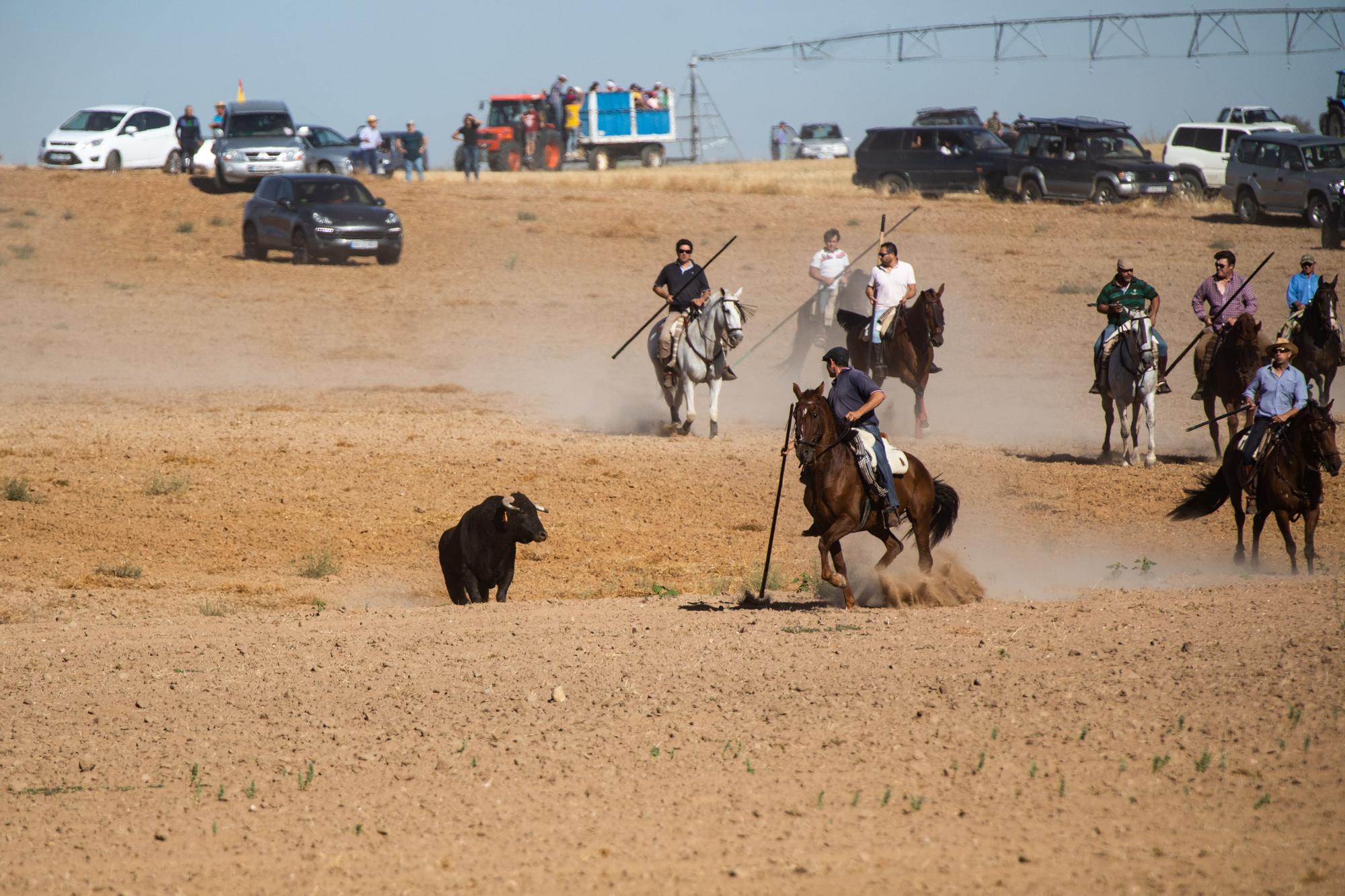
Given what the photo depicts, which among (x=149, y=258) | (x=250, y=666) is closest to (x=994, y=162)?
(x=149, y=258)

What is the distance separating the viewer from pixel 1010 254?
32.2 metres

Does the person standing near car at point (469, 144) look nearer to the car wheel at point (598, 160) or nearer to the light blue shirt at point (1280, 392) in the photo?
the car wheel at point (598, 160)

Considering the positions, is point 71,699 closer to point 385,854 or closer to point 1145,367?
point 385,854

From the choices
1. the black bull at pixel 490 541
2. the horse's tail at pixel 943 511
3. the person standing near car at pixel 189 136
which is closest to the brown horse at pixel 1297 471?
the horse's tail at pixel 943 511

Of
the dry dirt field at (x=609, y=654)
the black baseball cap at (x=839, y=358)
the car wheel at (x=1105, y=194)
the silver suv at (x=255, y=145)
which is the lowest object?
the dry dirt field at (x=609, y=654)

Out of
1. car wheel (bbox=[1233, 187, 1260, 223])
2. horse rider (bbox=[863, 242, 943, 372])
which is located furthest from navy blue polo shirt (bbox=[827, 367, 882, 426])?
car wheel (bbox=[1233, 187, 1260, 223])

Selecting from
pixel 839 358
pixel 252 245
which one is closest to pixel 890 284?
pixel 839 358

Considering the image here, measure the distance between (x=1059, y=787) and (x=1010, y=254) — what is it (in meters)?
27.0

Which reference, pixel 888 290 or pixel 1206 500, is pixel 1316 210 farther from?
pixel 1206 500

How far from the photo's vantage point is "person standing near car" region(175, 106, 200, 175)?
126ft

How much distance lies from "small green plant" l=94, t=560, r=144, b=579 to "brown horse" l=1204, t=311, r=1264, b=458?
10815 millimetres

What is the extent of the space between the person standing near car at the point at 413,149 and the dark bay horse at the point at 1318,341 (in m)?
32.5

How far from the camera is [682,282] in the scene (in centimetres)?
1750

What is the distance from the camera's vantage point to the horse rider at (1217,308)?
1571 cm
